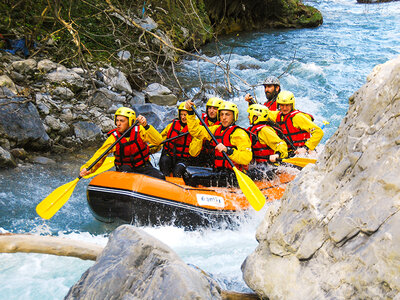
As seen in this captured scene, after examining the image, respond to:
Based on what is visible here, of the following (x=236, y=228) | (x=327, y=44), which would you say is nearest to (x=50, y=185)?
(x=236, y=228)

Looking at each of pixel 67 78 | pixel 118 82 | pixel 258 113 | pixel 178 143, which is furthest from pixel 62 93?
pixel 258 113

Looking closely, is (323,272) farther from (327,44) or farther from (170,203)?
(327,44)

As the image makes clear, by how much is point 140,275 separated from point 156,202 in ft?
8.68

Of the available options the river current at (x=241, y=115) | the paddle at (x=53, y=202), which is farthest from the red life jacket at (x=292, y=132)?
the paddle at (x=53, y=202)

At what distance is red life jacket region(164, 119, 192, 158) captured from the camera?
5.65m

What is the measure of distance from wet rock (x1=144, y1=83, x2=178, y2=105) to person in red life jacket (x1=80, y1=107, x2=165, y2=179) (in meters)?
4.06

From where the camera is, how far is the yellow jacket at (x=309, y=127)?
5.55m

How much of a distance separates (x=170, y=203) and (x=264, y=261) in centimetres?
267

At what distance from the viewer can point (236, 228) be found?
16.1 feet

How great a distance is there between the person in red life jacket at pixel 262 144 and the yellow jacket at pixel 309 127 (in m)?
0.29

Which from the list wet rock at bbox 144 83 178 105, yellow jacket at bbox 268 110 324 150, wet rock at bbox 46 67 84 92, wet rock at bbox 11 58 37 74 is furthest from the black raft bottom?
wet rock at bbox 144 83 178 105

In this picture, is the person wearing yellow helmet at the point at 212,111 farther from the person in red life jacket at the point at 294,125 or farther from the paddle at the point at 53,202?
the paddle at the point at 53,202

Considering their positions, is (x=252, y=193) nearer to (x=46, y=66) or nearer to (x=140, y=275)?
(x=140, y=275)

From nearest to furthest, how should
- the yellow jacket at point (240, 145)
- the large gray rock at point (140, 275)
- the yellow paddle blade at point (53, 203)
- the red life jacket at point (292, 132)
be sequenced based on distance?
the large gray rock at point (140, 275), the yellow paddle blade at point (53, 203), the yellow jacket at point (240, 145), the red life jacket at point (292, 132)
